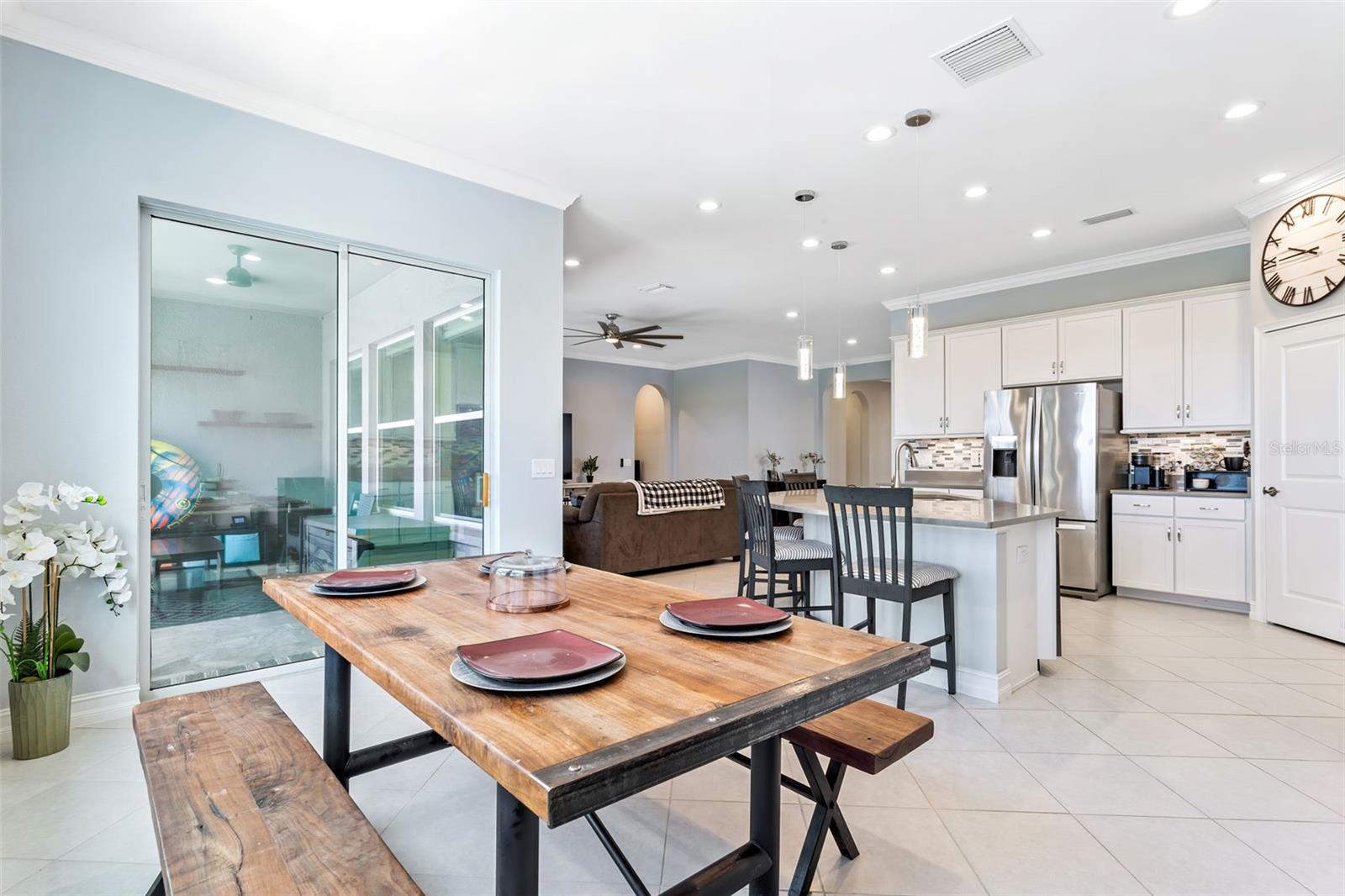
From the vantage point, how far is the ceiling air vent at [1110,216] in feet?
14.1

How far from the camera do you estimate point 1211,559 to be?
4629 millimetres

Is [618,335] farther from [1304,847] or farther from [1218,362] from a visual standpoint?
[1304,847]

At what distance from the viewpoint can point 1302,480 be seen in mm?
3943

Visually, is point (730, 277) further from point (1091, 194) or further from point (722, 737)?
point (722, 737)

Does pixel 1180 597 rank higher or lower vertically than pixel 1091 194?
lower

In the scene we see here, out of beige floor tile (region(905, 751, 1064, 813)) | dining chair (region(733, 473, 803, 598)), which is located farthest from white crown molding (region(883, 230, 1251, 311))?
beige floor tile (region(905, 751, 1064, 813))

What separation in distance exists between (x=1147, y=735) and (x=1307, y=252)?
328 cm

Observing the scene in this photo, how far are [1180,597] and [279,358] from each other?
6.23m

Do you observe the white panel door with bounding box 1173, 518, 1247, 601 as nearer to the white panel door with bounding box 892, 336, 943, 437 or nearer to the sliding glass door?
the white panel door with bounding box 892, 336, 943, 437

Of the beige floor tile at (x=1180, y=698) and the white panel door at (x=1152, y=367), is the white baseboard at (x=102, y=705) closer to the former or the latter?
the beige floor tile at (x=1180, y=698)

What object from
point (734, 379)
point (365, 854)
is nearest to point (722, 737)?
point (365, 854)

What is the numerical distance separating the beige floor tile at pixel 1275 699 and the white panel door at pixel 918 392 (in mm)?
3489

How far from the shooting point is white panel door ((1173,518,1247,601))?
4.51 metres

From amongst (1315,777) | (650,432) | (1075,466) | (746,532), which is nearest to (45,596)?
(746,532)
